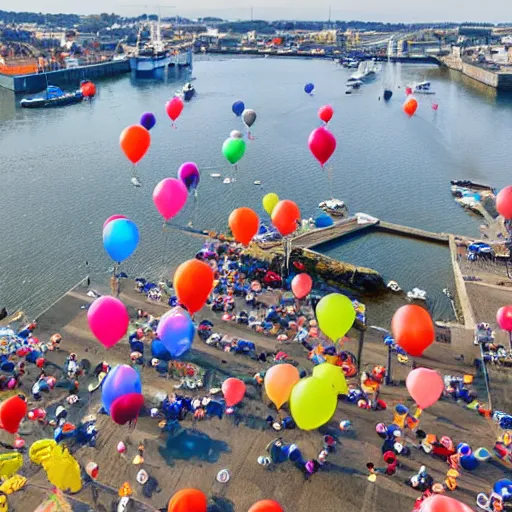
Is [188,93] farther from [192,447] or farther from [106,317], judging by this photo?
[192,447]

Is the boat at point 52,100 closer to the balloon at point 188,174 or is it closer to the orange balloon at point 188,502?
the balloon at point 188,174

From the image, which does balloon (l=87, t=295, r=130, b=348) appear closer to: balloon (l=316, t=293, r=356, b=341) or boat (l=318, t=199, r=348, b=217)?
balloon (l=316, t=293, r=356, b=341)

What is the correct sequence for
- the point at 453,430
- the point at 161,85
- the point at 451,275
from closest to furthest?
1. the point at 453,430
2. the point at 451,275
3. the point at 161,85

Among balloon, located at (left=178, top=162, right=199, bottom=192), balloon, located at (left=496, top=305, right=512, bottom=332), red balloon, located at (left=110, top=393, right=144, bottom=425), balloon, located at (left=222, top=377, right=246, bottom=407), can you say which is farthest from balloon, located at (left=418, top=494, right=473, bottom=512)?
balloon, located at (left=178, top=162, right=199, bottom=192)

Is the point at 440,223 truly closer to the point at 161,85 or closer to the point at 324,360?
the point at 324,360

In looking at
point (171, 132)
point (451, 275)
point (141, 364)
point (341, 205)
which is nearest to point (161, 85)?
point (171, 132)
